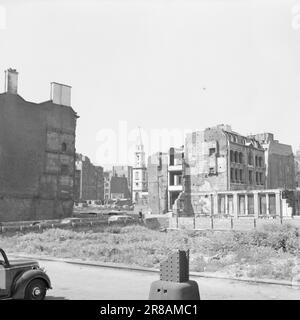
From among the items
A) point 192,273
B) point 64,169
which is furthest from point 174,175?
point 192,273

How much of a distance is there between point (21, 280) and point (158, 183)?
184 ft

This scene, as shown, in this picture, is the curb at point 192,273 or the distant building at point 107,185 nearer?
the curb at point 192,273

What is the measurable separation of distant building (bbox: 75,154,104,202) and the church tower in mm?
10428

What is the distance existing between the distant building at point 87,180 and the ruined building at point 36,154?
55990 mm

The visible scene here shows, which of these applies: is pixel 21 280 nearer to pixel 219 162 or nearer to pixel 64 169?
pixel 64 169

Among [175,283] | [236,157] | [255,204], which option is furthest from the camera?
[236,157]

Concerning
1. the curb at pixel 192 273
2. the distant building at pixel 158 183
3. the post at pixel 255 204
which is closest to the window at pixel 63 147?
the distant building at pixel 158 183

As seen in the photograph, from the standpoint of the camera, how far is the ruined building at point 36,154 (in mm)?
39438

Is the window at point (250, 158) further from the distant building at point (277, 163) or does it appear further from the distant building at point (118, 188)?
the distant building at point (118, 188)

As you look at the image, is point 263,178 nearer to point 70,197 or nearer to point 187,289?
point 70,197

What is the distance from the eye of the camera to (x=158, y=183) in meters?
64.6

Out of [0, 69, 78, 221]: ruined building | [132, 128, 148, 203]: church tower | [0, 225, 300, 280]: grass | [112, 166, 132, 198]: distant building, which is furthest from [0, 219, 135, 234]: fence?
[112, 166, 132, 198]: distant building
